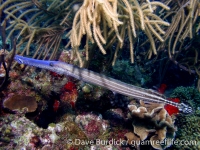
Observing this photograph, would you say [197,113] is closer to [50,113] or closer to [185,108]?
[185,108]

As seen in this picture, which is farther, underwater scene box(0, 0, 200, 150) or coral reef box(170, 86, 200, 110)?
coral reef box(170, 86, 200, 110)

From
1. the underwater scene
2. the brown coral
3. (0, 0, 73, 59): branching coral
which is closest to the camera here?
the underwater scene

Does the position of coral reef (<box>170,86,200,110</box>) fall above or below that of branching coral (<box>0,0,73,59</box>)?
below

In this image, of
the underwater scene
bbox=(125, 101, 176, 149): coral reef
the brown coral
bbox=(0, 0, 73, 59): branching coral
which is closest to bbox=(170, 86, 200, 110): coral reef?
the underwater scene

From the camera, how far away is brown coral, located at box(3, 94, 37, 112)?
13.2 feet

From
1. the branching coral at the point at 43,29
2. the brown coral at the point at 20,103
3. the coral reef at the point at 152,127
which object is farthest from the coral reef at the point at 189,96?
the brown coral at the point at 20,103

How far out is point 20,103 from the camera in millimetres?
4117

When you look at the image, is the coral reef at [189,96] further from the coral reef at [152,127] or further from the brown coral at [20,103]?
the brown coral at [20,103]

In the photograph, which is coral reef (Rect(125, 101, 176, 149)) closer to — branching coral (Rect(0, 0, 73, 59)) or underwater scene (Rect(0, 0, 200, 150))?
underwater scene (Rect(0, 0, 200, 150))

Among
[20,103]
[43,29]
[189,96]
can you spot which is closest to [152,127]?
[189,96]

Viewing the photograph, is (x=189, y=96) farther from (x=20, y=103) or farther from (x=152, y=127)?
(x=20, y=103)

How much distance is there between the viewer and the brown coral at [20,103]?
13.2 ft

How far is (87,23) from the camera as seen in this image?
10.5 ft

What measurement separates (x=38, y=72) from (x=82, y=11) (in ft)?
7.63
